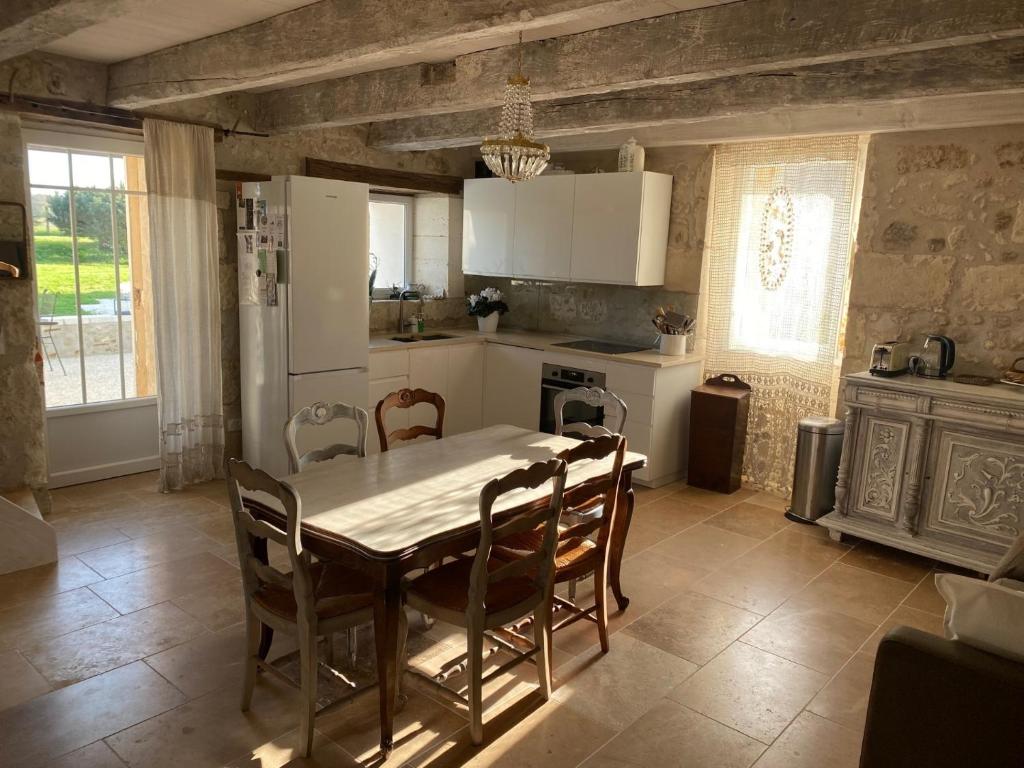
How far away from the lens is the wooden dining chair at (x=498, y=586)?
2.32 metres

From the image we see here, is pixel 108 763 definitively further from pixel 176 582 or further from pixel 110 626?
pixel 176 582

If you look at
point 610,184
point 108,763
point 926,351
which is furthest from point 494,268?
point 108,763

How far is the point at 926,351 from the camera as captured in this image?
165 inches

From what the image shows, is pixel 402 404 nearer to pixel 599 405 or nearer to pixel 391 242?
pixel 599 405

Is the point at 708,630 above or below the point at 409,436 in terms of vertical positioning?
below

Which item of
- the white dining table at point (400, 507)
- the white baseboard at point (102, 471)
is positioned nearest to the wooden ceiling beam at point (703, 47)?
the white dining table at point (400, 507)

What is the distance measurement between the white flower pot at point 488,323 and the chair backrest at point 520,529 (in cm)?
359

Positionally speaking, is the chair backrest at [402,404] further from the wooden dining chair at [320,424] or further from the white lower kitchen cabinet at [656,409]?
the white lower kitchen cabinet at [656,409]

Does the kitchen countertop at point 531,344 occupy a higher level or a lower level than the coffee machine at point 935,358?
lower

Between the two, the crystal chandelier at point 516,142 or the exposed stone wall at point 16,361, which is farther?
the exposed stone wall at point 16,361

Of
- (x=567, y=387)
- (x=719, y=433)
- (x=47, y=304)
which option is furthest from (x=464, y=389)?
(x=47, y=304)

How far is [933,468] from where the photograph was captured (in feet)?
12.9

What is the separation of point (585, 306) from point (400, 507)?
366 centimetres

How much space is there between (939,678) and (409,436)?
7.50 feet
